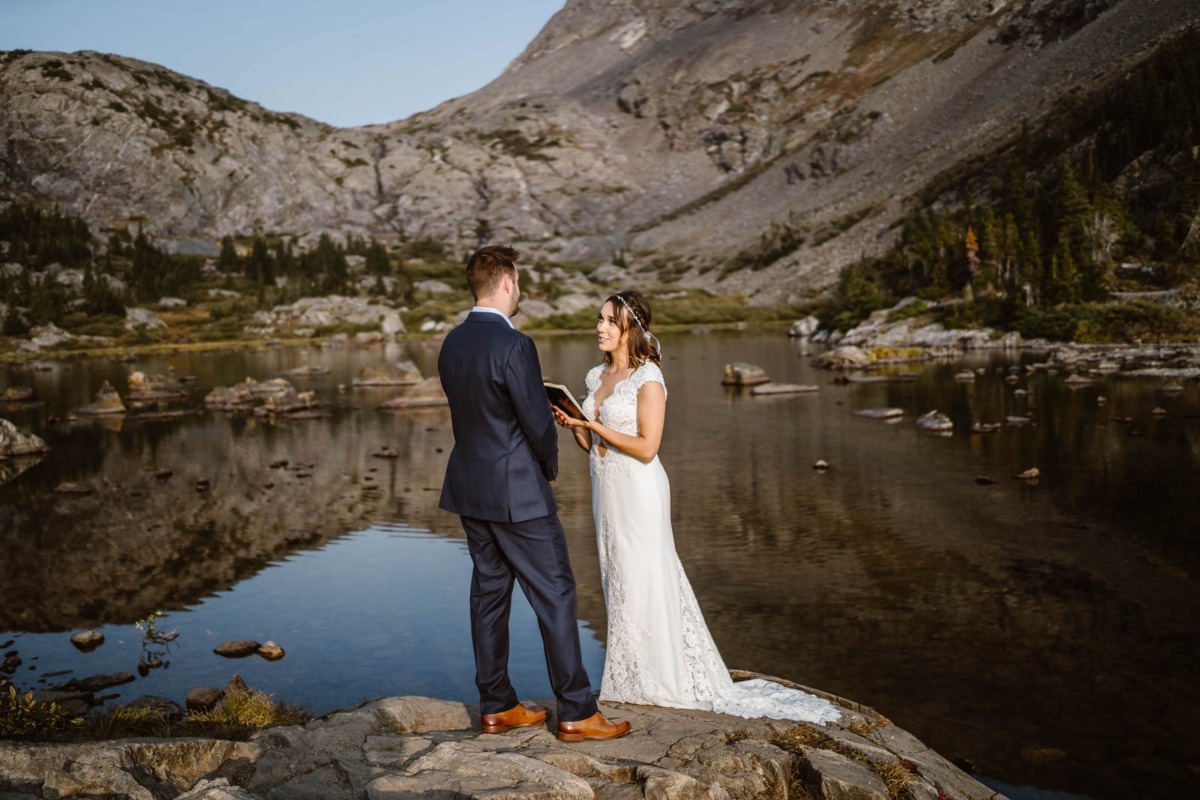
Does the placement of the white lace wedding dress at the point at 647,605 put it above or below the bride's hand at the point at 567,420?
below

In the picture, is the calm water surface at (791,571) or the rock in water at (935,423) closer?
the calm water surface at (791,571)

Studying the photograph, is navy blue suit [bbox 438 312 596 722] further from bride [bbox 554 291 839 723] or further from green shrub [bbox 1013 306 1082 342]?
green shrub [bbox 1013 306 1082 342]

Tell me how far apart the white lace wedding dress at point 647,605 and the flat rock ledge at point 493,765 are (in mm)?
551

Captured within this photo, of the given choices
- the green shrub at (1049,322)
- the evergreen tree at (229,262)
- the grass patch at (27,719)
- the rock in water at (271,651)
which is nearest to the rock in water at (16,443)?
the rock in water at (271,651)

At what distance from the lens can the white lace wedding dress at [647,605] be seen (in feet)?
25.1

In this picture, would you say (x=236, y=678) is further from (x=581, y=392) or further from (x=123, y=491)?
(x=581, y=392)

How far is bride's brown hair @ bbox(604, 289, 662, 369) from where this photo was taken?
8.00m

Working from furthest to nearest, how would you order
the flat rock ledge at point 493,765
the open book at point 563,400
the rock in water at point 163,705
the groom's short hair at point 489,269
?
the rock in water at point 163,705 < the open book at point 563,400 < the groom's short hair at point 489,269 < the flat rock ledge at point 493,765

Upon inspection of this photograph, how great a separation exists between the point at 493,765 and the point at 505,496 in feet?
6.30

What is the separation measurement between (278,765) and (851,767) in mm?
3888

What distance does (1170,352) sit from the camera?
47219mm

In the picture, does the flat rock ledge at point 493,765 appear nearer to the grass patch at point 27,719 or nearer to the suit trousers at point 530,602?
the suit trousers at point 530,602

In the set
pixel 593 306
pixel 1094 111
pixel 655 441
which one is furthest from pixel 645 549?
pixel 593 306

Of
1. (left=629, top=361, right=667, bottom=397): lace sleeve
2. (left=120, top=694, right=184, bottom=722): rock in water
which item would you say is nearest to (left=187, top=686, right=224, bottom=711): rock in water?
(left=120, top=694, right=184, bottom=722): rock in water
